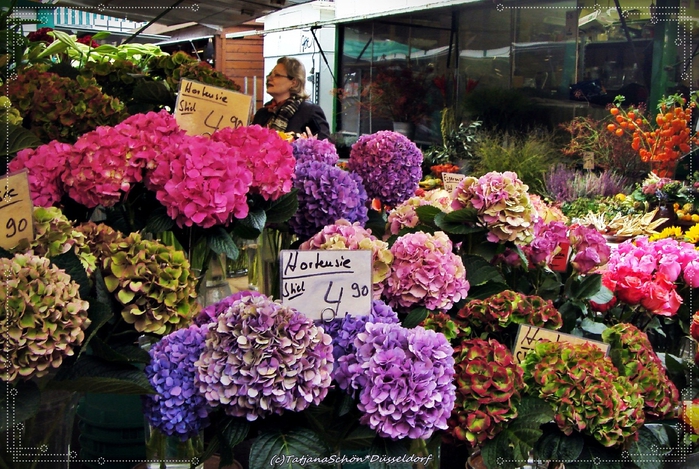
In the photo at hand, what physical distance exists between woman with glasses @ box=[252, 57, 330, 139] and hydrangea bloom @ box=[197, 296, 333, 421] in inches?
A: 121

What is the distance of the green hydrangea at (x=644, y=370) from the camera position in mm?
928

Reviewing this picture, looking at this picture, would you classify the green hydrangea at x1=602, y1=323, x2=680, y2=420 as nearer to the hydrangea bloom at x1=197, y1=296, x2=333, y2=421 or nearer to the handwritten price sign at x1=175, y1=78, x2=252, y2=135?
the hydrangea bloom at x1=197, y1=296, x2=333, y2=421

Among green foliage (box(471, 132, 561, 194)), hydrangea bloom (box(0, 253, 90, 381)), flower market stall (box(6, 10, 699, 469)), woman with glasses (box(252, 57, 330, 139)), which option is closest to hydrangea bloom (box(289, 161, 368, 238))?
flower market stall (box(6, 10, 699, 469))

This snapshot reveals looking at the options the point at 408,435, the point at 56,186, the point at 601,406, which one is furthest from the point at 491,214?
the point at 56,186

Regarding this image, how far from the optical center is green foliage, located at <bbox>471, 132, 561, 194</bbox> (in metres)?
4.65

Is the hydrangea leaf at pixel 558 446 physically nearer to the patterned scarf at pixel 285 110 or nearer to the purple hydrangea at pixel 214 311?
the purple hydrangea at pixel 214 311

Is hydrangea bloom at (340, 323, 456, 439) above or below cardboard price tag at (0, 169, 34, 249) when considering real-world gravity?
below

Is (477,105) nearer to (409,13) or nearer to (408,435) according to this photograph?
(409,13)

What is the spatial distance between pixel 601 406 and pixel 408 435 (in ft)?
0.85

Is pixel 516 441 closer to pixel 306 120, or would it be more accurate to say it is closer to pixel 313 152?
pixel 313 152

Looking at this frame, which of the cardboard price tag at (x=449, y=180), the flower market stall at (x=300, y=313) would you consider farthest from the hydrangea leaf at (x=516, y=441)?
the cardboard price tag at (x=449, y=180)

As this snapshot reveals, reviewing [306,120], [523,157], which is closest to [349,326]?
[306,120]

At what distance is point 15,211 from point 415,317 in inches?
22.1

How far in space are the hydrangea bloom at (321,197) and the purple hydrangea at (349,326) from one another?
35 cm
